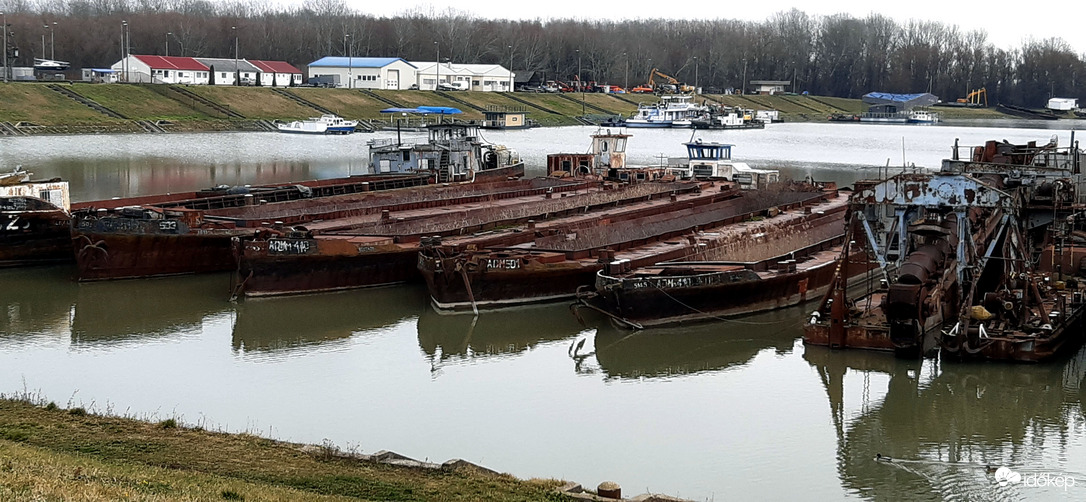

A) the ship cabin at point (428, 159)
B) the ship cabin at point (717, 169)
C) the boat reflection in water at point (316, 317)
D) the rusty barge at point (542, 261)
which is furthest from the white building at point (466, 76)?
the boat reflection in water at point (316, 317)

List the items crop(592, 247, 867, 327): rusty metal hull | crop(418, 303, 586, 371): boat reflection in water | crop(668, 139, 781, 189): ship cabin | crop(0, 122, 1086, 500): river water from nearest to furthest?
crop(0, 122, 1086, 500): river water
crop(418, 303, 586, 371): boat reflection in water
crop(592, 247, 867, 327): rusty metal hull
crop(668, 139, 781, 189): ship cabin

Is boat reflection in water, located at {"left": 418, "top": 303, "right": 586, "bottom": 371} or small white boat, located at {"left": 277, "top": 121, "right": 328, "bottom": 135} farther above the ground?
small white boat, located at {"left": 277, "top": 121, "right": 328, "bottom": 135}

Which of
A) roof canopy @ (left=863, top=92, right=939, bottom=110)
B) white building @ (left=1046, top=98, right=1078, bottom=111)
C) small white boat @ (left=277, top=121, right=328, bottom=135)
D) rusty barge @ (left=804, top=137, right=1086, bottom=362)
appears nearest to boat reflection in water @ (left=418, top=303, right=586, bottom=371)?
rusty barge @ (left=804, top=137, right=1086, bottom=362)

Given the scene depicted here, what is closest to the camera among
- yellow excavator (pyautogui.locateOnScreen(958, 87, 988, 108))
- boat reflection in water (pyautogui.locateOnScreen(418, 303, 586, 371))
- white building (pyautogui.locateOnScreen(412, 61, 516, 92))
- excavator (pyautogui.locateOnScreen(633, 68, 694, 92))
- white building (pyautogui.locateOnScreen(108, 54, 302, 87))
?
boat reflection in water (pyautogui.locateOnScreen(418, 303, 586, 371))

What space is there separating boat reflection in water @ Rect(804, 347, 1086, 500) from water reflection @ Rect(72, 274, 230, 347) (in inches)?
455

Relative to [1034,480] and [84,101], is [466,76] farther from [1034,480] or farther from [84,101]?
[1034,480]

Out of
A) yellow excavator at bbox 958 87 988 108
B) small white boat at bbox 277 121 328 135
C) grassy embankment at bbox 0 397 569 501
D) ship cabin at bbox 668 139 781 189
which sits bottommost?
grassy embankment at bbox 0 397 569 501

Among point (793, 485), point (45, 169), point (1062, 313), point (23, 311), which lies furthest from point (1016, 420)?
point (45, 169)

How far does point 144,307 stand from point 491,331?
23.5 feet

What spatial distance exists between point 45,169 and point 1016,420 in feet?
144

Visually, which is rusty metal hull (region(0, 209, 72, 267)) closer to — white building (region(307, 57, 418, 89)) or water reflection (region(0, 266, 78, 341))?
water reflection (region(0, 266, 78, 341))

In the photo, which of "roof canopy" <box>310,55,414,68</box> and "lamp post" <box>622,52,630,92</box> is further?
"lamp post" <box>622,52,630,92</box>

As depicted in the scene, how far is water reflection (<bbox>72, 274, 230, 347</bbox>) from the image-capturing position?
21.3m

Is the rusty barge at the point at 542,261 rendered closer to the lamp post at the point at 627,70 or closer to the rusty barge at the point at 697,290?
the rusty barge at the point at 697,290
